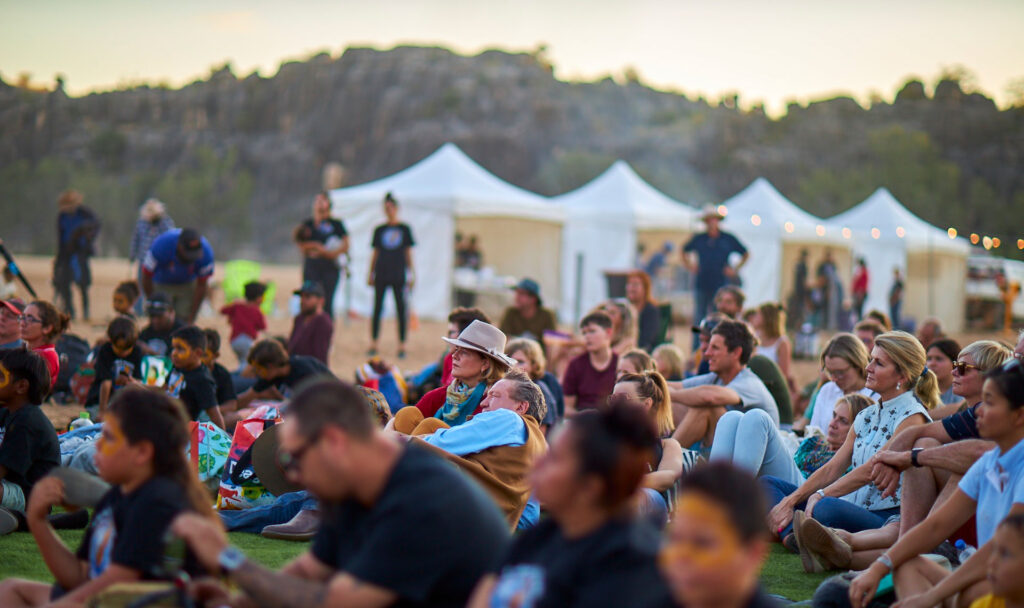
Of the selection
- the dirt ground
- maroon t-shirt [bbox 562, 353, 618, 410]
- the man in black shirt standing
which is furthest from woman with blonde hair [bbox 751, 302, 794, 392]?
the man in black shirt standing

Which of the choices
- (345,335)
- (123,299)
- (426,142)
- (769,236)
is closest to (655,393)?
(123,299)

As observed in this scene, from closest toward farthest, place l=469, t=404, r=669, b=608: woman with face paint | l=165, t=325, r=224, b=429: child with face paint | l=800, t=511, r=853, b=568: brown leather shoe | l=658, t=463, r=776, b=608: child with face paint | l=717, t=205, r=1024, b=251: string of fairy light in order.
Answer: l=658, t=463, r=776, b=608: child with face paint → l=469, t=404, r=669, b=608: woman with face paint → l=800, t=511, r=853, b=568: brown leather shoe → l=165, t=325, r=224, b=429: child with face paint → l=717, t=205, r=1024, b=251: string of fairy light

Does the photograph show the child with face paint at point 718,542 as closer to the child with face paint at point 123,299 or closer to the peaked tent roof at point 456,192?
the child with face paint at point 123,299

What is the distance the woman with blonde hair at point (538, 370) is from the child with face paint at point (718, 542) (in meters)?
4.45

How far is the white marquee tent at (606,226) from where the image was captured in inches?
801

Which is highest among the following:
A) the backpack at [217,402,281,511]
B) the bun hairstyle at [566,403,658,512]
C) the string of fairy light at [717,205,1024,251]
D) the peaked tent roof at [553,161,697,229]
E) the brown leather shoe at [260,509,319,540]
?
the peaked tent roof at [553,161,697,229]

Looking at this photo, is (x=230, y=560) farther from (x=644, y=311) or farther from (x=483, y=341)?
(x=644, y=311)

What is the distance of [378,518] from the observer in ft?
7.84

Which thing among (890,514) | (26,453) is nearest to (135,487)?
(26,453)

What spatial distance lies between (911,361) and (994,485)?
158cm

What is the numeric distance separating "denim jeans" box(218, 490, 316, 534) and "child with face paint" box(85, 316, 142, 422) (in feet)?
6.68

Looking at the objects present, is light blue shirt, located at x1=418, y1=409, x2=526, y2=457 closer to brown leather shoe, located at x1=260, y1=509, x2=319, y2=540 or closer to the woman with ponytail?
the woman with ponytail

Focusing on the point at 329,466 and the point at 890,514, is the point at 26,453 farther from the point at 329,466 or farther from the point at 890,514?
the point at 890,514

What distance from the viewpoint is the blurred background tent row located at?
1861 cm
